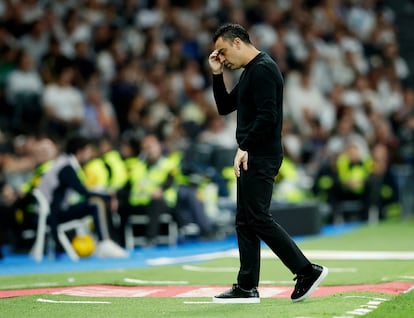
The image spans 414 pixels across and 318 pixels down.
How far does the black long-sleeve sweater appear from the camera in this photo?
8398 millimetres

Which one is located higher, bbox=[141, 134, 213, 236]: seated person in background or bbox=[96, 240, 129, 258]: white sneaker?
bbox=[141, 134, 213, 236]: seated person in background

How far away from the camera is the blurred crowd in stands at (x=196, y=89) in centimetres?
1781

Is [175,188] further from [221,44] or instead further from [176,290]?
[221,44]

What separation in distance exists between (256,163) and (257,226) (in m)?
0.50

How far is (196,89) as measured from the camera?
68.2 ft

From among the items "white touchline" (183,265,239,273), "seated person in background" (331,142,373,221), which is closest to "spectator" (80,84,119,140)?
"seated person in background" (331,142,373,221)

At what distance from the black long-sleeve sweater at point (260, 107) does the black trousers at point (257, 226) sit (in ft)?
0.41

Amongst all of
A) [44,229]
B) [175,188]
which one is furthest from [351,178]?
[44,229]

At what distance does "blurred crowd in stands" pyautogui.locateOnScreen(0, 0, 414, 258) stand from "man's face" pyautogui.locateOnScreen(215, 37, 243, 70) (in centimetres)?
723

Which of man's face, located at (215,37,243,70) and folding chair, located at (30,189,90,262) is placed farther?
folding chair, located at (30,189,90,262)

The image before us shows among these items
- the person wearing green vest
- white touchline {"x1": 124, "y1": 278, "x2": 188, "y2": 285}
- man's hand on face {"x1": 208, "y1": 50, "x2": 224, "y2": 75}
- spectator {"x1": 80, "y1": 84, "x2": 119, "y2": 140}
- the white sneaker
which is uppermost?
spectator {"x1": 80, "y1": 84, "x2": 119, "y2": 140}

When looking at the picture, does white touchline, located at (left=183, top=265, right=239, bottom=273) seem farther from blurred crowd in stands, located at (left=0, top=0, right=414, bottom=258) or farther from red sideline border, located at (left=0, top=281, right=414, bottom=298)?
blurred crowd in stands, located at (left=0, top=0, right=414, bottom=258)

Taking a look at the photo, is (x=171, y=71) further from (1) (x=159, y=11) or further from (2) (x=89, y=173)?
(2) (x=89, y=173)

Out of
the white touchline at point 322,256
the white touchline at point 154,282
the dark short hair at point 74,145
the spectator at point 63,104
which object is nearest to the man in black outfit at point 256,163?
the white touchline at point 154,282
